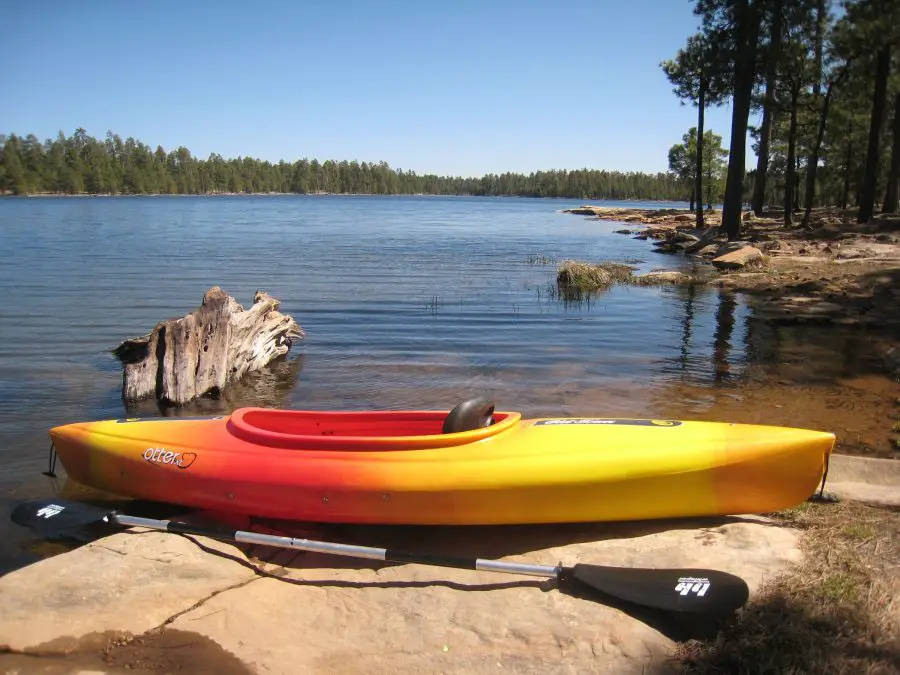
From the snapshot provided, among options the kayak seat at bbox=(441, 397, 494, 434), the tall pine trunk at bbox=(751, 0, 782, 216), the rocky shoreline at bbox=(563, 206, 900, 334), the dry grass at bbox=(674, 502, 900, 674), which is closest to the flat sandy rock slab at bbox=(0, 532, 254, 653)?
the kayak seat at bbox=(441, 397, 494, 434)

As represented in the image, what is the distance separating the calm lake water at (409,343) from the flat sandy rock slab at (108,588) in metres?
0.87

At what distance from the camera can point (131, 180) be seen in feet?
414

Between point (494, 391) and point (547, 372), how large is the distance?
1163 mm

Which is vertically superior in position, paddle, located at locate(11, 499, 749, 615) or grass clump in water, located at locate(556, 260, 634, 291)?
grass clump in water, located at locate(556, 260, 634, 291)

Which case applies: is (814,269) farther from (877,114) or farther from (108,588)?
(108,588)

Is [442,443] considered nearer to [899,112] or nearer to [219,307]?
[219,307]

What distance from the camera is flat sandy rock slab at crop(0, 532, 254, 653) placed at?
10.9ft

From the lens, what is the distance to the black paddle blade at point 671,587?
3143 millimetres

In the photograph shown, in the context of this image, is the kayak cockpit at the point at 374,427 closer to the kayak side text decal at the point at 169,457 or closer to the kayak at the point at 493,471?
the kayak at the point at 493,471

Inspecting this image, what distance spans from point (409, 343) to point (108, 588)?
24.1 feet

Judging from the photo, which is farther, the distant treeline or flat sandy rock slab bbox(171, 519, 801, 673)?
the distant treeline

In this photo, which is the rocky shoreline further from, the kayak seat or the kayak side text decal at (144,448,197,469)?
the kayak side text decal at (144,448,197,469)

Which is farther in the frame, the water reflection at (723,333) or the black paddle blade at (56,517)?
the water reflection at (723,333)

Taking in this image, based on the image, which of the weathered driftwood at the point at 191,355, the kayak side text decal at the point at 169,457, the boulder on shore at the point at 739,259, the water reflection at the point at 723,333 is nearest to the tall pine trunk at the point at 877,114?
the boulder on shore at the point at 739,259
